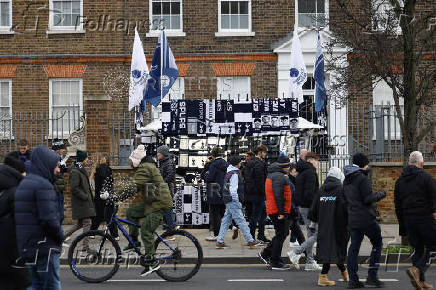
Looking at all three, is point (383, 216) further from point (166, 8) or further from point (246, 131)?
point (166, 8)

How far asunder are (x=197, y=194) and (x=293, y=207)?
5.10 m

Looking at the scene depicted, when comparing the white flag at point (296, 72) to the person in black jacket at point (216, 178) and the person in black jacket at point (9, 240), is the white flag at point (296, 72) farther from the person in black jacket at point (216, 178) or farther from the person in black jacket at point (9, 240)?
the person in black jacket at point (9, 240)

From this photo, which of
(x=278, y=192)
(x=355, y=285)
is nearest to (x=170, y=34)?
(x=278, y=192)

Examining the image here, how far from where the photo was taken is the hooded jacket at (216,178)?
1683 centimetres

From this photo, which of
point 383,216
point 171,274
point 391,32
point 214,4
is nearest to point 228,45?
point 214,4

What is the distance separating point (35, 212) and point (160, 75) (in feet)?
44.4

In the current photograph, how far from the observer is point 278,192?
44.3 ft

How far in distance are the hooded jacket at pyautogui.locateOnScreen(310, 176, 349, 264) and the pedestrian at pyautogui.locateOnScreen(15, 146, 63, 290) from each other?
4533mm

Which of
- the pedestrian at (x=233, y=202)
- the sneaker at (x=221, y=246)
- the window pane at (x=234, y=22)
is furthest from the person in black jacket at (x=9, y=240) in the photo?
the window pane at (x=234, y=22)

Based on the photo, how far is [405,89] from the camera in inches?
625

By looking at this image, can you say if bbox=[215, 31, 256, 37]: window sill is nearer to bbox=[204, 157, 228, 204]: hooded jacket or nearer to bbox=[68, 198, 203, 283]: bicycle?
bbox=[204, 157, 228, 204]: hooded jacket

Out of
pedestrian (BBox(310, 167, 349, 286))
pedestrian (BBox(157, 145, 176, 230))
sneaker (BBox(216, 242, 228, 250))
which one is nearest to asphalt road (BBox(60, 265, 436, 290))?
pedestrian (BBox(310, 167, 349, 286))

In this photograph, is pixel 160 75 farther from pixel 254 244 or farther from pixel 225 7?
pixel 225 7

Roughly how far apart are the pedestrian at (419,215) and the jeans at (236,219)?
5020 millimetres
